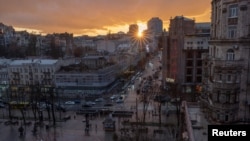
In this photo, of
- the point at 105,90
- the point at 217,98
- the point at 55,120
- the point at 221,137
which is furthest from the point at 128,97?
the point at 221,137

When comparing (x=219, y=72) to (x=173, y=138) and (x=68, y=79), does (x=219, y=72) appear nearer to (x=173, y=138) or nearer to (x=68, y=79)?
(x=173, y=138)

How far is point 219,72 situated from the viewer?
57.0ft

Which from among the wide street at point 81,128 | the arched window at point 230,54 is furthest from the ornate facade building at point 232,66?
the wide street at point 81,128

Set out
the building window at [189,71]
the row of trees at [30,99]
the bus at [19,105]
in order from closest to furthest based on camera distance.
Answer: the row of trees at [30,99] → the bus at [19,105] → the building window at [189,71]

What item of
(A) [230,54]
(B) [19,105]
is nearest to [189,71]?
(A) [230,54]

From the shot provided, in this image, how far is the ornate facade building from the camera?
16516 millimetres

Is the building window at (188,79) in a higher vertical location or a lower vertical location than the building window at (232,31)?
lower

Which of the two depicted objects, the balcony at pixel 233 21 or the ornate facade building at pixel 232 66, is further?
the balcony at pixel 233 21

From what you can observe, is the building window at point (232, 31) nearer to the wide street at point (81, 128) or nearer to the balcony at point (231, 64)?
the balcony at point (231, 64)

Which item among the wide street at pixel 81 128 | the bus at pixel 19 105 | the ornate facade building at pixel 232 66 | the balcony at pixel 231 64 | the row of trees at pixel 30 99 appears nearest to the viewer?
the ornate facade building at pixel 232 66

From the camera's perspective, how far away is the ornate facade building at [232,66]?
16.5 meters

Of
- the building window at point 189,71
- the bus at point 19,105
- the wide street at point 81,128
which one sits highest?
the building window at point 189,71

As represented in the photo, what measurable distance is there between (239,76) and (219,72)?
137 cm

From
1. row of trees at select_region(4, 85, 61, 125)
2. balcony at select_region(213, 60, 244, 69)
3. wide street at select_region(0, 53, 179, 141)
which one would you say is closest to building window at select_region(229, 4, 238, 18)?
balcony at select_region(213, 60, 244, 69)
